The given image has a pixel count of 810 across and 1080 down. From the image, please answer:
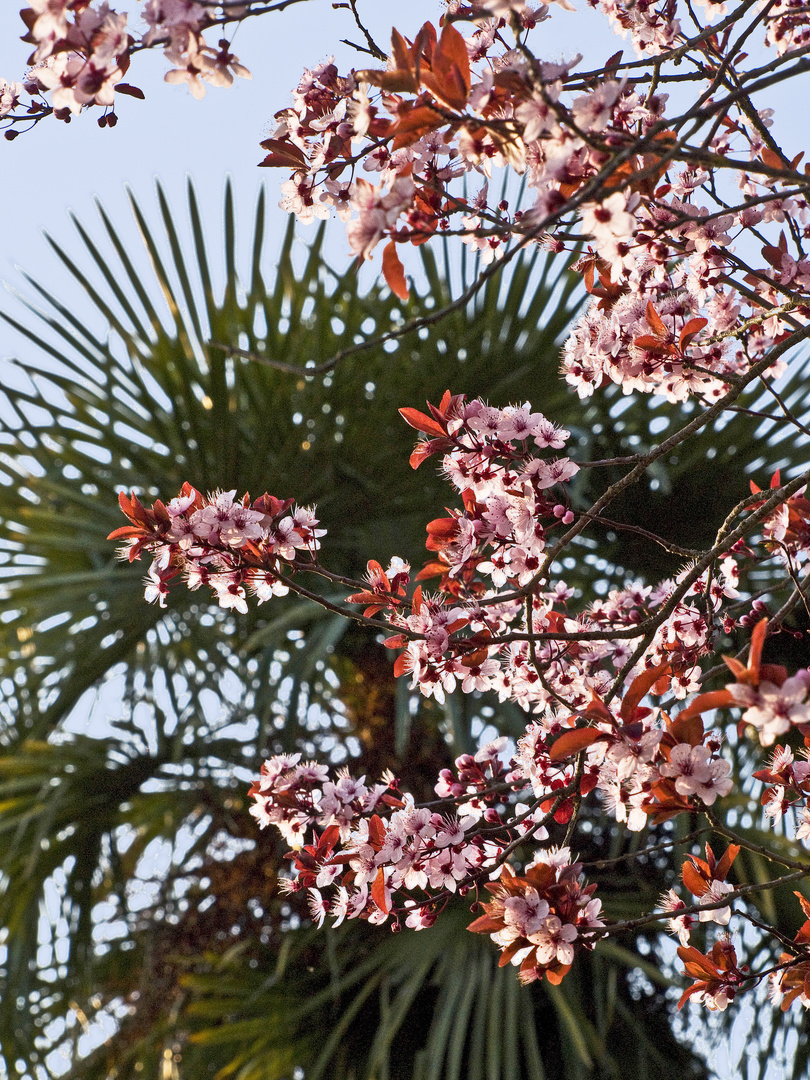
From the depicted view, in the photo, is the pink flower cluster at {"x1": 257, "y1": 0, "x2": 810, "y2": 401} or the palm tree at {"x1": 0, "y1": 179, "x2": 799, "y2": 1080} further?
the palm tree at {"x1": 0, "y1": 179, "x2": 799, "y2": 1080}

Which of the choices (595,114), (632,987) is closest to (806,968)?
(595,114)

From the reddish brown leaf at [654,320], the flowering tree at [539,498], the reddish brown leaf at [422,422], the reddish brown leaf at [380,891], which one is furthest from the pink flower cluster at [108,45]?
the reddish brown leaf at [380,891]

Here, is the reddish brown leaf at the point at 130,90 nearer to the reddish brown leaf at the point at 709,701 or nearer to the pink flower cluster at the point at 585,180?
the pink flower cluster at the point at 585,180

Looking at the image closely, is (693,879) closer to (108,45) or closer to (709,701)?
(709,701)

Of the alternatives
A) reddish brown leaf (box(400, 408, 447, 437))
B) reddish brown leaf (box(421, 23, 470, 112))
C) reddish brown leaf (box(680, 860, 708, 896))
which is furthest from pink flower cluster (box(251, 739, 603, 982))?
reddish brown leaf (box(421, 23, 470, 112))

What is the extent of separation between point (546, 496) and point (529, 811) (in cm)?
35

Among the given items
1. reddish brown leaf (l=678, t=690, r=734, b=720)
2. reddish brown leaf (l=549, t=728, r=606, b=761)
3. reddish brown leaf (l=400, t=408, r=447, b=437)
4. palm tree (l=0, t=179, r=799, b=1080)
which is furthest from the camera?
palm tree (l=0, t=179, r=799, b=1080)

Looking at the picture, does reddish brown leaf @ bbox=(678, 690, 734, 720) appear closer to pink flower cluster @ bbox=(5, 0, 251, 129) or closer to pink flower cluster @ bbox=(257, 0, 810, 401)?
pink flower cluster @ bbox=(257, 0, 810, 401)

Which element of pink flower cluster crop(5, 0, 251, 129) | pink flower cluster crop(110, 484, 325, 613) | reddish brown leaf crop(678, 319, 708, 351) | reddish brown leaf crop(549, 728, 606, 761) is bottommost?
reddish brown leaf crop(549, 728, 606, 761)

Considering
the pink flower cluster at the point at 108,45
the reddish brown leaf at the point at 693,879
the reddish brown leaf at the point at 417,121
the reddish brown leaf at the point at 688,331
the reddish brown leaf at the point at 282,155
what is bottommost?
the reddish brown leaf at the point at 693,879

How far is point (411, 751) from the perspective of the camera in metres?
2.40

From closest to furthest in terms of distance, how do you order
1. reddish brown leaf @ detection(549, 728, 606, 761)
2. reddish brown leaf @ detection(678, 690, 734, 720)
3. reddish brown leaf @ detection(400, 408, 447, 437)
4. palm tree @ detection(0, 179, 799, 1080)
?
reddish brown leaf @ detection(678, 690, 734, 720) → reddish brown leaf @ detection(549, 728, 606, 761) → reddish brown leaf @ detection(400, 408, 447, 437) → palm tree @ detection(0, 179, 799, 1080)

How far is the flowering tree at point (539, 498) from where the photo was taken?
819mm

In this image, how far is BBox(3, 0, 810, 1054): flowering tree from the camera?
82 cm
